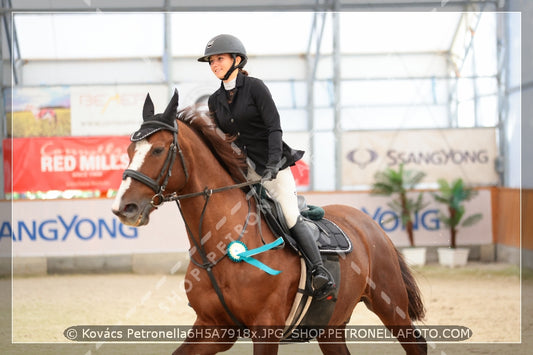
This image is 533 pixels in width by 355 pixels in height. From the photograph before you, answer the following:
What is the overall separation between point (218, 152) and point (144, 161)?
23.7 inches

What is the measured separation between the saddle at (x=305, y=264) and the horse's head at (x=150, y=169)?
0.67 m

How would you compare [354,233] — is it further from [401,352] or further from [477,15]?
[477,15]

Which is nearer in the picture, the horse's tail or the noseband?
the noseband

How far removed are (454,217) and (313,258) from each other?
9.12m

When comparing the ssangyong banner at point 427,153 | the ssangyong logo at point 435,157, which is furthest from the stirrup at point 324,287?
the ssangyong logo at point 435,157

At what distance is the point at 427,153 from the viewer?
1336 cm

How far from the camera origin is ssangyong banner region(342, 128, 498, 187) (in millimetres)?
13289

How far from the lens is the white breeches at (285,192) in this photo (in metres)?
4.00

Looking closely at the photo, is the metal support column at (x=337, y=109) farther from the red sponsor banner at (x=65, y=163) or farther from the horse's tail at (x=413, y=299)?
the horse's tail at (x=413, y=299)

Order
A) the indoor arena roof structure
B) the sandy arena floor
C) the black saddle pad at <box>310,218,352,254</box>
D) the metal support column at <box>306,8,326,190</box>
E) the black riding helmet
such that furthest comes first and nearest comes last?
A: the metal support column at <box>306,8,326,190</box>, the indoor arena roof structure, the sandy arena floor, the black saddle pad at <box>310,218,352,254</box>, the black riding helmet

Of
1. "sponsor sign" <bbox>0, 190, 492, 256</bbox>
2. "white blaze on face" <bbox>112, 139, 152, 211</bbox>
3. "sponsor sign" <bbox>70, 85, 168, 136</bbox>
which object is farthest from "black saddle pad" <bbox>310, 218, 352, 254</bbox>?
"sponsor sign" <bbox>70, 85, 168, 136</bbox>

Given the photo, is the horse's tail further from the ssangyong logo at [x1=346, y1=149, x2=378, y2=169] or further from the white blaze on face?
the ssangyong logo at [x1=346, y1=149, x2=378, y2=169]

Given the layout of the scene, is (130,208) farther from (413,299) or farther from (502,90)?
(502,90)

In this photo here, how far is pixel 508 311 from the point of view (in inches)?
324
